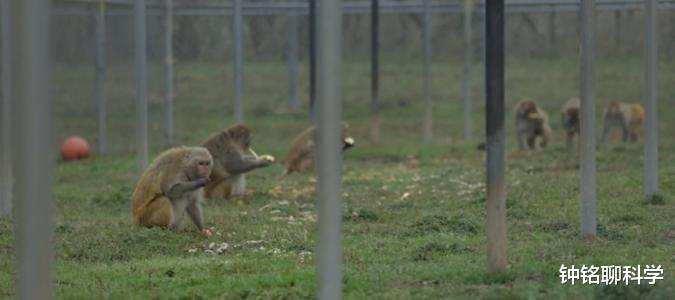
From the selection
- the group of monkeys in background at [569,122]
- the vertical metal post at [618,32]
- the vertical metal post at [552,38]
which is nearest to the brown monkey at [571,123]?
the group of monkeys in background at [569,122]

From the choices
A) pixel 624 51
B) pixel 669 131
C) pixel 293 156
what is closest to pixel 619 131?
pixel 669 131

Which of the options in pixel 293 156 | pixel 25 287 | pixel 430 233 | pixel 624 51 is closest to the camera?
pixel 25 287

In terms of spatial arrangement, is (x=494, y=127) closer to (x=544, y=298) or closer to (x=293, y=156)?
(x=544, y=298)

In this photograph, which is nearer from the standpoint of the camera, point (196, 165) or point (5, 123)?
point (196, 165)

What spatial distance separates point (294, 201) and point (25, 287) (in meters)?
9.99

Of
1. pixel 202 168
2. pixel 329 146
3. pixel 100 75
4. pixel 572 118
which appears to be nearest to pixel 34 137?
pixel 329 146

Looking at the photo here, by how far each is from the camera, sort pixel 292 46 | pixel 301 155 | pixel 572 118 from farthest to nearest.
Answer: pixel 292 46
pixel 572 118
pixel 301 155

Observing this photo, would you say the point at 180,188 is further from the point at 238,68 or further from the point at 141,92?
the point at 238,68

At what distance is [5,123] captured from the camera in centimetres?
1384

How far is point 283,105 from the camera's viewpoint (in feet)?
94.5

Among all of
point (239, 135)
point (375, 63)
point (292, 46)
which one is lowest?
point (239, 135)

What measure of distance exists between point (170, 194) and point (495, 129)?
4.61 m

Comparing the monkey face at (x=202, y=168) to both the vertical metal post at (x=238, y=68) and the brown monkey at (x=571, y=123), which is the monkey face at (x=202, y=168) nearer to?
the vertical metal post at (x=238, y=68)

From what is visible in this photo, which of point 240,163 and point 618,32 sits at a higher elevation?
point 618,32
